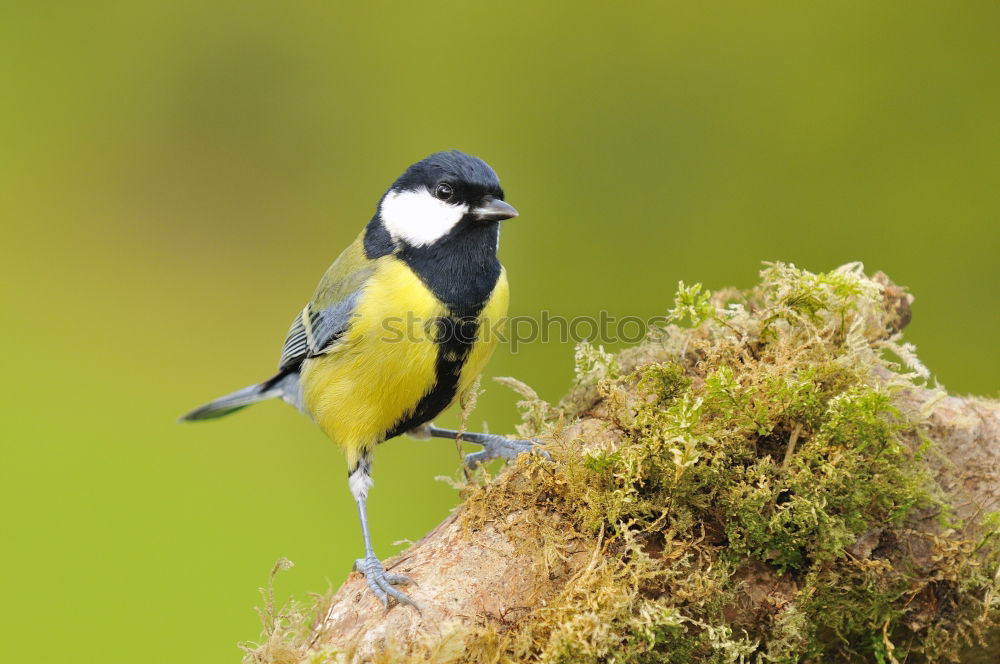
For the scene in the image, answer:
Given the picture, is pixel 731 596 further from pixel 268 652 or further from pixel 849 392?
pixel 268 652

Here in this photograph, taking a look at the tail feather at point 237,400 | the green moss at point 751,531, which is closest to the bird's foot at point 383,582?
the green moss at point 751,531

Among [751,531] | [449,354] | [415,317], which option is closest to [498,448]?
[449,354]

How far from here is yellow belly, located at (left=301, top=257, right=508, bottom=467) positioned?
1.96 m

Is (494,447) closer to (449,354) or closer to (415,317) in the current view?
(449,354)

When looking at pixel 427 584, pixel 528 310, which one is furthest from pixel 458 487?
pixel 528 310

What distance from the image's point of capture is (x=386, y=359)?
6.49 ft

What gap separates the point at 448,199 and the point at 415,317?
0.31 m

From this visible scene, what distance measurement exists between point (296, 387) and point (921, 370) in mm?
1594

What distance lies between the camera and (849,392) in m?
1.42

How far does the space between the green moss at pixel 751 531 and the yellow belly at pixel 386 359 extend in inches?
20.5

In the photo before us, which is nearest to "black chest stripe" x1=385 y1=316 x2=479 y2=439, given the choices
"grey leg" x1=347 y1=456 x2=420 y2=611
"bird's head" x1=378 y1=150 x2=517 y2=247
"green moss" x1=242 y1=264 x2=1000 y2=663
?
"bird's head" x1=378 y1=150 x2=517 y2=247

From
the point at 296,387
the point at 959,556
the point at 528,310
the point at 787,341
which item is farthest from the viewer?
the point at 528,310

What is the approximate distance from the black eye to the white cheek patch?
0.01m

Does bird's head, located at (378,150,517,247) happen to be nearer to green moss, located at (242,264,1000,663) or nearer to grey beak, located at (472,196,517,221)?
grey beak, located at (472,196,517,221)
